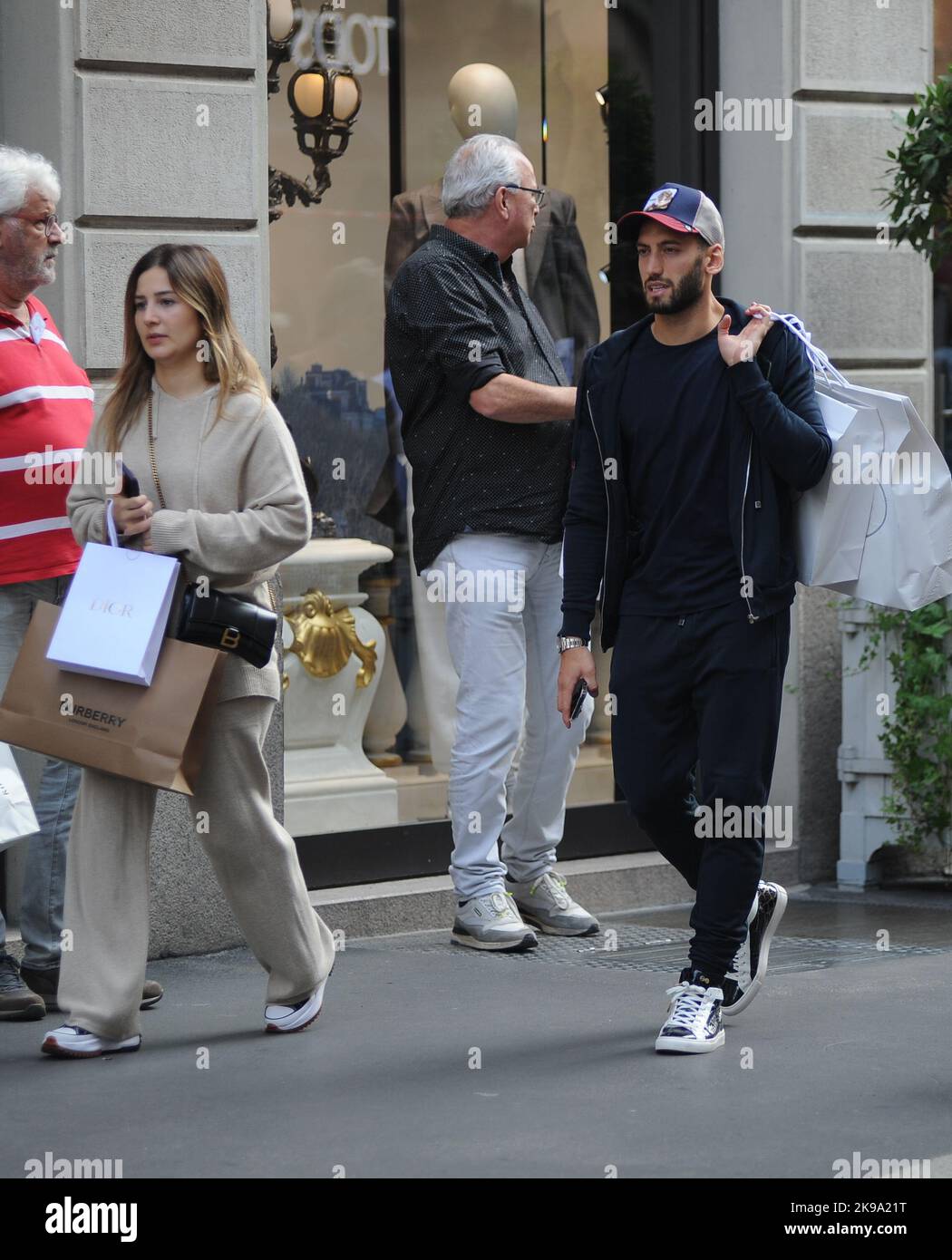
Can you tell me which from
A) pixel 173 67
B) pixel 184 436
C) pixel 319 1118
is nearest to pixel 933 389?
pixel 173 67

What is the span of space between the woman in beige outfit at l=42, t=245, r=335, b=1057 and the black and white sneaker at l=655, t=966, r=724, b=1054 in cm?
92

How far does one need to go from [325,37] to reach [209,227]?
1.19 meters

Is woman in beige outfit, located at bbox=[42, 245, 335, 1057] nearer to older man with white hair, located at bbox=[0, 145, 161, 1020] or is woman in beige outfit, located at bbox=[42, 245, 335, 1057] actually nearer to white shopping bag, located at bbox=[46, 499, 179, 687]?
white shopping bag, located at bbox=[46, 499, 179, 687]

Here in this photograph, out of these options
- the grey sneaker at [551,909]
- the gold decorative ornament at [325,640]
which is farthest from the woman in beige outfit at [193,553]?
the gold decorative ornament at [325,640]

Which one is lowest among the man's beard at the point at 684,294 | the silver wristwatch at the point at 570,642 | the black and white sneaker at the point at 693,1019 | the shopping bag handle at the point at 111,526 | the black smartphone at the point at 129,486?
the black and white sneaker at the point at 693,1019

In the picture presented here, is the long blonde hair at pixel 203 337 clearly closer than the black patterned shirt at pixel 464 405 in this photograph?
Yes

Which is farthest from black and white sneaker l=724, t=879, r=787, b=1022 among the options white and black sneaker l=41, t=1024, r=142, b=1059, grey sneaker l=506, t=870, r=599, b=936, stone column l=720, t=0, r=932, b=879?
stone column l=720, t=0, r=932, b=879

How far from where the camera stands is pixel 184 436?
5.30 meters

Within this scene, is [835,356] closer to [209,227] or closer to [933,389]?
[933,389]

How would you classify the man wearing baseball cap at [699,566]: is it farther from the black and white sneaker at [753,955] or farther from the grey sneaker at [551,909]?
the grey sneaker at [551,909]

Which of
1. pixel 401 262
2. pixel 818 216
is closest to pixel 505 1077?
pixel 401 262

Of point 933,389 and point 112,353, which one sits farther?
point 933,389

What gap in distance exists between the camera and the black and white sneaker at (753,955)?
5.36m

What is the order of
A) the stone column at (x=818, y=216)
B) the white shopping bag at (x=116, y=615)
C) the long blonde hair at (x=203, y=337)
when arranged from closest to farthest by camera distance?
the white shopping bag at (x=116, y=615)
the long blonde hair at (x=203, y=337)
the stone column at (x=818, y=216)
